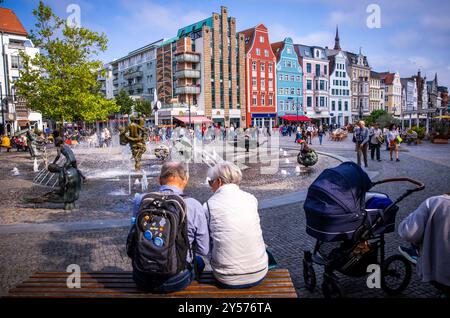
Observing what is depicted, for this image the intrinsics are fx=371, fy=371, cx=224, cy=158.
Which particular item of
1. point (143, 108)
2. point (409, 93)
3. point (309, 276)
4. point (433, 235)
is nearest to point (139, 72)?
point (143, 108)

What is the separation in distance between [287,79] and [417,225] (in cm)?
6784

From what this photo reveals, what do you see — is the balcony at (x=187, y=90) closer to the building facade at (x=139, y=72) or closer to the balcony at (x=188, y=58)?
the balcony at (x=188, y=58)

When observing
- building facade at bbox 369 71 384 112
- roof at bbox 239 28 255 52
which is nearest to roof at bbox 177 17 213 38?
roof at bbox 239 28 255 52

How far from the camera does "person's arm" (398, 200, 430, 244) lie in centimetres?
336

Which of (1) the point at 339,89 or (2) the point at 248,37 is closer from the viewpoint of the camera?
(2) the point at 248,37

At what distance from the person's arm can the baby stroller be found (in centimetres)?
58

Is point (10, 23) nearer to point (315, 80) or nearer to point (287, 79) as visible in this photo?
point (287, 79)

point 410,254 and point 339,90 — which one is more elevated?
point 339,90

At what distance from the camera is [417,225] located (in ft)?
11.1

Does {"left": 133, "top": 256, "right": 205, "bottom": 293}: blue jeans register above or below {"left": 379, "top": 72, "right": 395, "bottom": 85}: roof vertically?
below

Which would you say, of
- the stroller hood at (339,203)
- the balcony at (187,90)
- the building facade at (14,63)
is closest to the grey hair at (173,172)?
the stroller hood at (339,203)

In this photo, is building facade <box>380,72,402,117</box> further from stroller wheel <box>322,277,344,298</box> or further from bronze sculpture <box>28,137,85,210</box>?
stroller wheel <box>322,277,344,298</box>

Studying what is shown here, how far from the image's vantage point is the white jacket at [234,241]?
3.29 m
